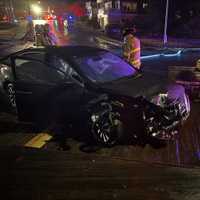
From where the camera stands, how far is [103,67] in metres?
6.15

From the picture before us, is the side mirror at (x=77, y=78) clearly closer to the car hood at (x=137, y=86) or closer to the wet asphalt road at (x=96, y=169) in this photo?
the car hood at (x=137, y=86)

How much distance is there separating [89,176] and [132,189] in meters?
0.72

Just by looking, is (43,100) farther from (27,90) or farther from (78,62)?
(78,62)

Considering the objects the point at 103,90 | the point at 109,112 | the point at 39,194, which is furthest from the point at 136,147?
the point at 39,194

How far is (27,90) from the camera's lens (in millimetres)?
6094

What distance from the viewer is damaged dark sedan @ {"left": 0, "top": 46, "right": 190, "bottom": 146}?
518 centimetres

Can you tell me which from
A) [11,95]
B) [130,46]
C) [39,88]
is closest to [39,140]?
[39,88]

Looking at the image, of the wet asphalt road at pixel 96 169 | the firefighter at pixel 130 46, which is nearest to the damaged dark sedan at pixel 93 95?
the wet asphalt road at pixel 96 169

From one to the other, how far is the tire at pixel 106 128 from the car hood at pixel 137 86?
44cm

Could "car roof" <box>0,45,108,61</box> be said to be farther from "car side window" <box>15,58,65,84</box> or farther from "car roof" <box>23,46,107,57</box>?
"car side window" <box>15,58,65,84</box>

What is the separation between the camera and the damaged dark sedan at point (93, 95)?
5180mm

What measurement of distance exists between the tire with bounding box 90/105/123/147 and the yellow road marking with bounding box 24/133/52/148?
3.29ft

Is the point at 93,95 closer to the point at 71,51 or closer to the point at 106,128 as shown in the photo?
the point at 106,128

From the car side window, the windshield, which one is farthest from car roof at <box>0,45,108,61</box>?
Answer: the car side window
